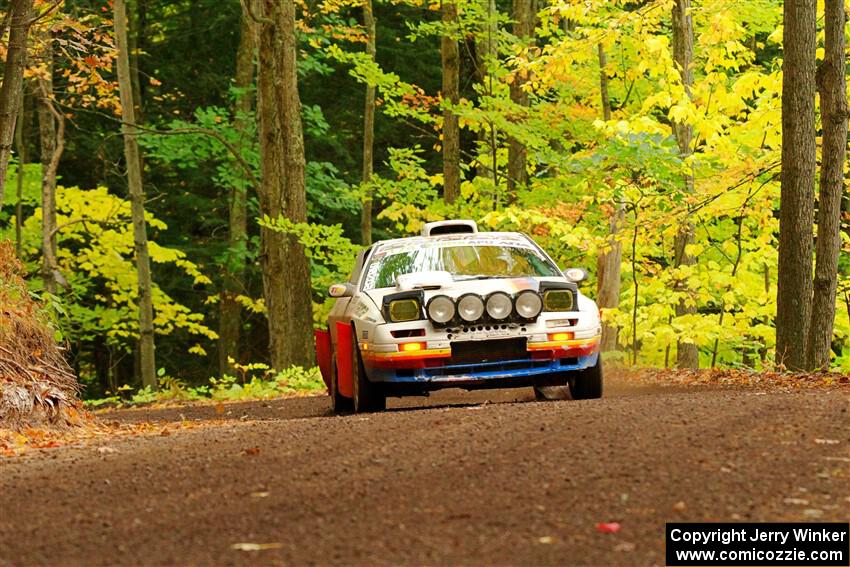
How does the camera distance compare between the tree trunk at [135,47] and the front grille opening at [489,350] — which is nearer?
the front grille opening at [489,350]

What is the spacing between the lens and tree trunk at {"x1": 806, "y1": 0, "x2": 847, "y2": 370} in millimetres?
14336

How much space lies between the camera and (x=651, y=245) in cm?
2508

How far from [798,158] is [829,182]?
0.51 meters

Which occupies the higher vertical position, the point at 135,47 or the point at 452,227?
the point at 135,47

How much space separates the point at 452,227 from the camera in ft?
42.2

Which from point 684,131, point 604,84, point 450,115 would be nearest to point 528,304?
point 684,131

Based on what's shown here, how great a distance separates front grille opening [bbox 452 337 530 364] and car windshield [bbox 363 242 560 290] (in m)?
0.95

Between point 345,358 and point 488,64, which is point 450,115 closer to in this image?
point 488,64

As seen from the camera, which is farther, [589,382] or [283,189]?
[283,189]

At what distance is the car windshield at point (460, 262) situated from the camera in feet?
37.5

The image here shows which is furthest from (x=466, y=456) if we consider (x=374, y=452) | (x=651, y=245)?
(x=651, y=245)

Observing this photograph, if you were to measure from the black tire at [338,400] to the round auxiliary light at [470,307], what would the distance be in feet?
6.51

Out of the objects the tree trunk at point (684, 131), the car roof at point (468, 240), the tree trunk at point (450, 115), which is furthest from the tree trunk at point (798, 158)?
the tree trunk at point (450, 115)

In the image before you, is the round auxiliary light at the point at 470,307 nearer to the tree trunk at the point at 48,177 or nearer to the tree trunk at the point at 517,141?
the tree trunk at the point at 517,141
